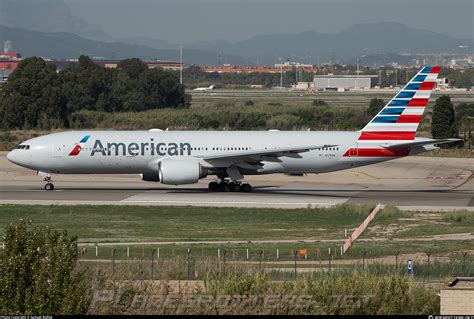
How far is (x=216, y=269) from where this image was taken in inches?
1276

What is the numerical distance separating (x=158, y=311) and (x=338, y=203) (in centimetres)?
3092

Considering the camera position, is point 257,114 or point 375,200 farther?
point 257,114

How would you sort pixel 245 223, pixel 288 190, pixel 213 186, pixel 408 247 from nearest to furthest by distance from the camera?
pixel 408 247, pixel 245 223, pixel 213 186, pixel 288 190

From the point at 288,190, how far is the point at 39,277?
126 feet

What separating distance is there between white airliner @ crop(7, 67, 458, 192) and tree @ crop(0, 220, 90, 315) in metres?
31.1

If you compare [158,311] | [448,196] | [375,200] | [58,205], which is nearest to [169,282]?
[158,311]

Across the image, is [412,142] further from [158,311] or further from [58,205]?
[158,311]

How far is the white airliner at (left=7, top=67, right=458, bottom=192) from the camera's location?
192 feet

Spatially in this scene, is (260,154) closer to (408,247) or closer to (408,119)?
(408,119)

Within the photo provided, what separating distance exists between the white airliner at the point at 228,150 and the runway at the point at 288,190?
4.74 ft

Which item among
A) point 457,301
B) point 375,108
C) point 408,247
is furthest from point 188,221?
point 375,108

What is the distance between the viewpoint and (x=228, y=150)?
2355 inches

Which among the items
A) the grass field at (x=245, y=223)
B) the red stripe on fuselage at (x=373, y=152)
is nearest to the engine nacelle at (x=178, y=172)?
the grass field at (x=245, y=223)

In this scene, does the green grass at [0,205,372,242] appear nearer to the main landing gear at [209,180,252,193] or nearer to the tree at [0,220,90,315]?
the main landing gear at [209,180,252,193]
